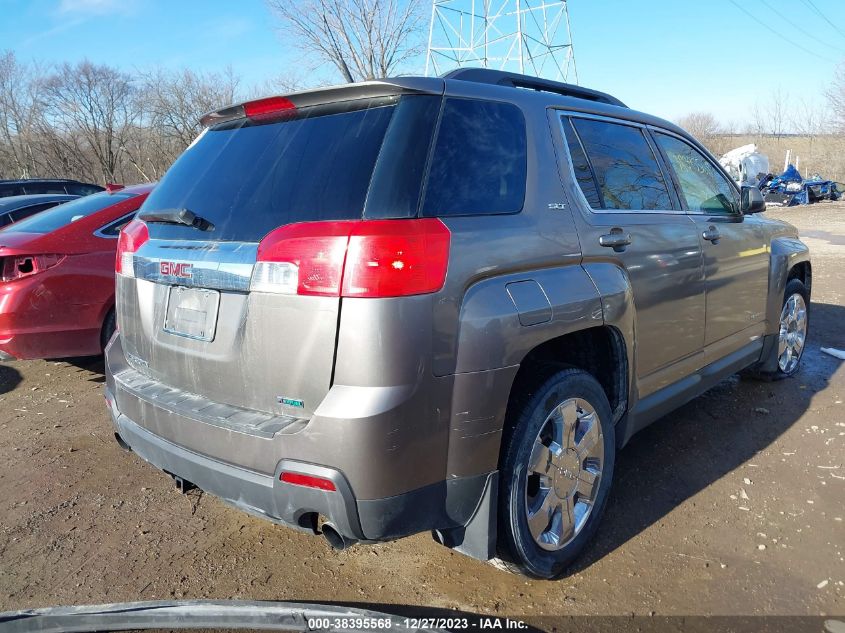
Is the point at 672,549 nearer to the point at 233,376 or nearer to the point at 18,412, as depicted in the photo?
the point at 233,376

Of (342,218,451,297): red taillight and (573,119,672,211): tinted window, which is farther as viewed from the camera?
(573,119,672,211): tinted window

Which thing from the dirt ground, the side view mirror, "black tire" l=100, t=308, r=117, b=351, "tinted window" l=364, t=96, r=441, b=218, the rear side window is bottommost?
the dirt ground

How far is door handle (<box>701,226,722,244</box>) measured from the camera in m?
3.52

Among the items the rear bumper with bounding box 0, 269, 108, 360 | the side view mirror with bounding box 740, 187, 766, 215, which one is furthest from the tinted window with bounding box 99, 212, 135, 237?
the side view mirror with bounding box 740, 187, 766, 215

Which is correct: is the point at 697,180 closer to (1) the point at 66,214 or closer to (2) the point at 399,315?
(2) the point at 399,315

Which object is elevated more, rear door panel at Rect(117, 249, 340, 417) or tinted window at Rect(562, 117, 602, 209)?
tinted window at Rect(562, 117, 602, 209)

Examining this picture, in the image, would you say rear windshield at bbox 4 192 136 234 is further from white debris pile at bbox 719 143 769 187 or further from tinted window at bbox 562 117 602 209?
white debris pile at bbox 719 143 769 187

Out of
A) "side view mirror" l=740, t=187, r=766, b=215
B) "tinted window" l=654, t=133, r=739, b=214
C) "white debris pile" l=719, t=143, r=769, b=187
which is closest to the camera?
"tinted window" l=654, t=133, r=739, b=214

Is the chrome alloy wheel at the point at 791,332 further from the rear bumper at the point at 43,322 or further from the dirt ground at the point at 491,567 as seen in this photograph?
the rear bumper at the point at 43,322

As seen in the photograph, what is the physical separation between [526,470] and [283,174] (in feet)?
4.72

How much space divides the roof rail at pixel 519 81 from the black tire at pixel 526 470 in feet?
4.35

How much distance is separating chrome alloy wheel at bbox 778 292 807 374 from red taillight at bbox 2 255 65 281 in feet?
18.7

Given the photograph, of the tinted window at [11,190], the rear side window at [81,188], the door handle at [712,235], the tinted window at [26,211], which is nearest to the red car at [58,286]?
the tinted window at [26,211]

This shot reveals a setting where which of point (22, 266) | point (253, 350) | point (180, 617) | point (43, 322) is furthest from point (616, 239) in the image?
point (22, 266)
